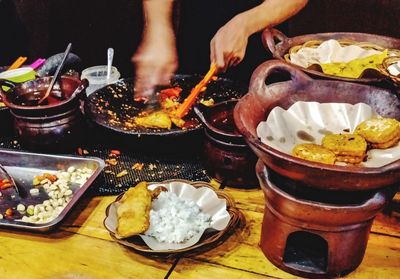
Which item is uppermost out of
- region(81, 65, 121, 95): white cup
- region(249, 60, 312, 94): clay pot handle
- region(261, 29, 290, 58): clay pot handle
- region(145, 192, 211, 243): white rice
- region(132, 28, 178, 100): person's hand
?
region(249, 60, 312, 94): clay pot handle

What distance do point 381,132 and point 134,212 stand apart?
105 cm

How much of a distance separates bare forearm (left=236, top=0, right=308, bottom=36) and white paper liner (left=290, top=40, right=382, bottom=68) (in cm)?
86

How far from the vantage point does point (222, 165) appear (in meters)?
2.30

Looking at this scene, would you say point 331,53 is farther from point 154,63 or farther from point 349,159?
point 154,63

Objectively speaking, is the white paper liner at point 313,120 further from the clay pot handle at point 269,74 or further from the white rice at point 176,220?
the white rice at point 176,220

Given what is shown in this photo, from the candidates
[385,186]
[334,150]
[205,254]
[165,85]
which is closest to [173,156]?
[165,85]

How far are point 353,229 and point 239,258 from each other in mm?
493

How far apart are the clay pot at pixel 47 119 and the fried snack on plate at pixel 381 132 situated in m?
1.61

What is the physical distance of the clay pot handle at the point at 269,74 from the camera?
1.90 m

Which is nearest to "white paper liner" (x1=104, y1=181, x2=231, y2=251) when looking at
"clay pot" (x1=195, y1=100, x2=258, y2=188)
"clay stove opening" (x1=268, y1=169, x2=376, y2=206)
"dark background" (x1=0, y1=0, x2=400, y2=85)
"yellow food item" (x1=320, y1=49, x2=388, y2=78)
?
"clay pot" (x1=195, y1=100, x2=258, y2=188)

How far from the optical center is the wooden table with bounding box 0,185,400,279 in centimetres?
183

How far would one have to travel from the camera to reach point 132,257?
1926 mm

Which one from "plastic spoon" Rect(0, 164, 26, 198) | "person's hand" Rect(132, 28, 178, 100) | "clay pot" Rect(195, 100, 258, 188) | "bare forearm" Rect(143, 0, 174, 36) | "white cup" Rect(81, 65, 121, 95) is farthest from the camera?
"bare forearm" Rect(143, 0, 174, 36)

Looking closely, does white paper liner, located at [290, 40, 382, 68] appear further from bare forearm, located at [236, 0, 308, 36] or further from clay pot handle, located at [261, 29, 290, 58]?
bare forearm, located at [236, 0, 308, 36]
